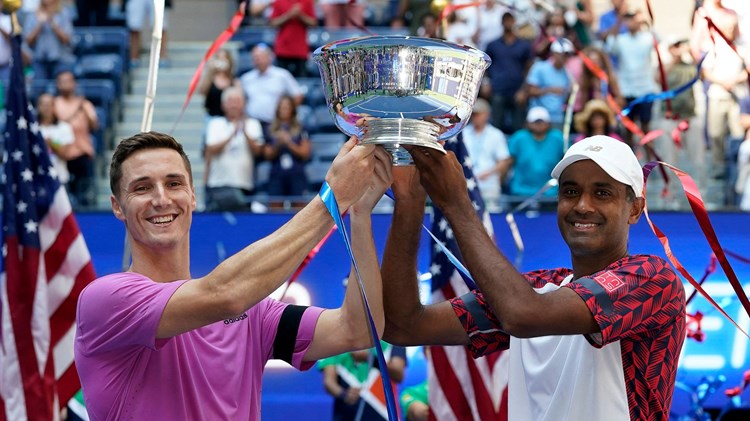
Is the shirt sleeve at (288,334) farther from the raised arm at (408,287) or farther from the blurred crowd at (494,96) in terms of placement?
the blurred crowd at (494,96)

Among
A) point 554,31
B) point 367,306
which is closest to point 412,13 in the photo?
point 554,31

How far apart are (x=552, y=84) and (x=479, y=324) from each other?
7.32 meters

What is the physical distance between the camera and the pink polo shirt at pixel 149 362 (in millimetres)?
3146

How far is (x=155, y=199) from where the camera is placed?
3.31 meters

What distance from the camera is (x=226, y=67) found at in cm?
1071

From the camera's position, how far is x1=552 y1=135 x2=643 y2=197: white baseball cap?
3383 mm

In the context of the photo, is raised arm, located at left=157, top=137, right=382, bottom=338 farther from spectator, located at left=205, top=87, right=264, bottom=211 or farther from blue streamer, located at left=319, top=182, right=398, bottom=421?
spectator, located at left=205, top=87, right=264, bottom=211

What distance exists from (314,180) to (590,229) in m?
6.71

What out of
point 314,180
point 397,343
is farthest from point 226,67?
point 397,343

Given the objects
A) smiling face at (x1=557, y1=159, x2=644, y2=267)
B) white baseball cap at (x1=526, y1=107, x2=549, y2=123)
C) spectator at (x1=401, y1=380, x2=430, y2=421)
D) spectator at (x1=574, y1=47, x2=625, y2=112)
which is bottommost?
spectator at (x1=401, y1=380, x2=430, y2=421)

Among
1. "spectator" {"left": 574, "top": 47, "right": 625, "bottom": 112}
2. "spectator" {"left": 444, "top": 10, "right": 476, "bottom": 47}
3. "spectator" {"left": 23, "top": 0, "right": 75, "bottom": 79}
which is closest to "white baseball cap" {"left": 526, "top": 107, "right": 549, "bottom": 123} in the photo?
"spectator" {"left": 574, "top": 47, "right": 625, "bottom": 112}

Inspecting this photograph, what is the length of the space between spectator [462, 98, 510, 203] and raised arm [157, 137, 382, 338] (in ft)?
20.6

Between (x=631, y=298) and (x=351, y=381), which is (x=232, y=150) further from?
(x=631, y=298)

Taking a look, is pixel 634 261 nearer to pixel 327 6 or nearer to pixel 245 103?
pixel 245 103
